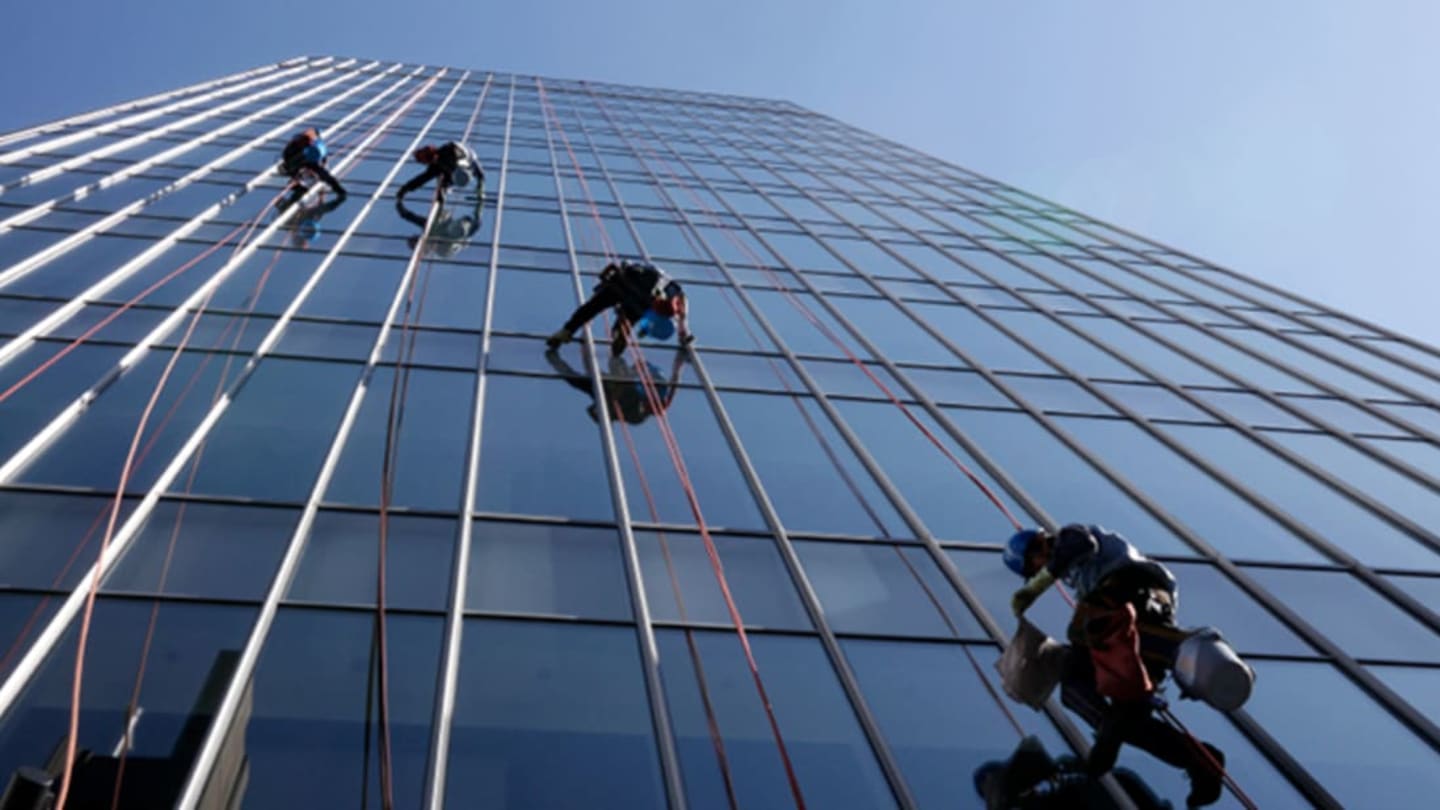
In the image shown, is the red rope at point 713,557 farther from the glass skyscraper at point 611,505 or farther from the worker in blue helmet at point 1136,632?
the worker in blue helmet at point 1136,632

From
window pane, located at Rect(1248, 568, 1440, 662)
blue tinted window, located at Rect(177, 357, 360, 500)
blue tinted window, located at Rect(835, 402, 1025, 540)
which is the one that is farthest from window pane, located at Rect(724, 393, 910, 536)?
blue tinted window, located at Rect(177, 357, 360, 500)

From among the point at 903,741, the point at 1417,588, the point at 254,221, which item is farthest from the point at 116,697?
the point at 254,221

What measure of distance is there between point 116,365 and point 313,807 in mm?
5640

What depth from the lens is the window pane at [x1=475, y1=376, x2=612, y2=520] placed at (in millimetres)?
7578

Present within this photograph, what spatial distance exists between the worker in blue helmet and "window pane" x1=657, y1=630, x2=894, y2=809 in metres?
1.11

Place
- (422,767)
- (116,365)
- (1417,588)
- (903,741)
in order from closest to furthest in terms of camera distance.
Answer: (422,767), (903,741), (1417,588), (116,365)

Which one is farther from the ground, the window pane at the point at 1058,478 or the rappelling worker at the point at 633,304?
the rappelling worker at the point at 633,304

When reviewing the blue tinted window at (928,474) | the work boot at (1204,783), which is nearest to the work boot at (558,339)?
the blue tinted window at (928,474)

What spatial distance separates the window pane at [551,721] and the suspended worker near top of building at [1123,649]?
7.03 feet

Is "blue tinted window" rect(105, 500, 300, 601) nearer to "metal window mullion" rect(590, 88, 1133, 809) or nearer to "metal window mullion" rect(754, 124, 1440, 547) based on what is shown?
"metal window mullion" rect(590, 88, 1133, 809)

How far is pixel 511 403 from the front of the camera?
30.3 feet

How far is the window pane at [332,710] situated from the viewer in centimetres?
477

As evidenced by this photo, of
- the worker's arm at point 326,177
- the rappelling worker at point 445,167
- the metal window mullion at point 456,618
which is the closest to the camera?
the metal window mullion at point 456,618

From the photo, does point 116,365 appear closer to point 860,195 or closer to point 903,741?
point 903,741
